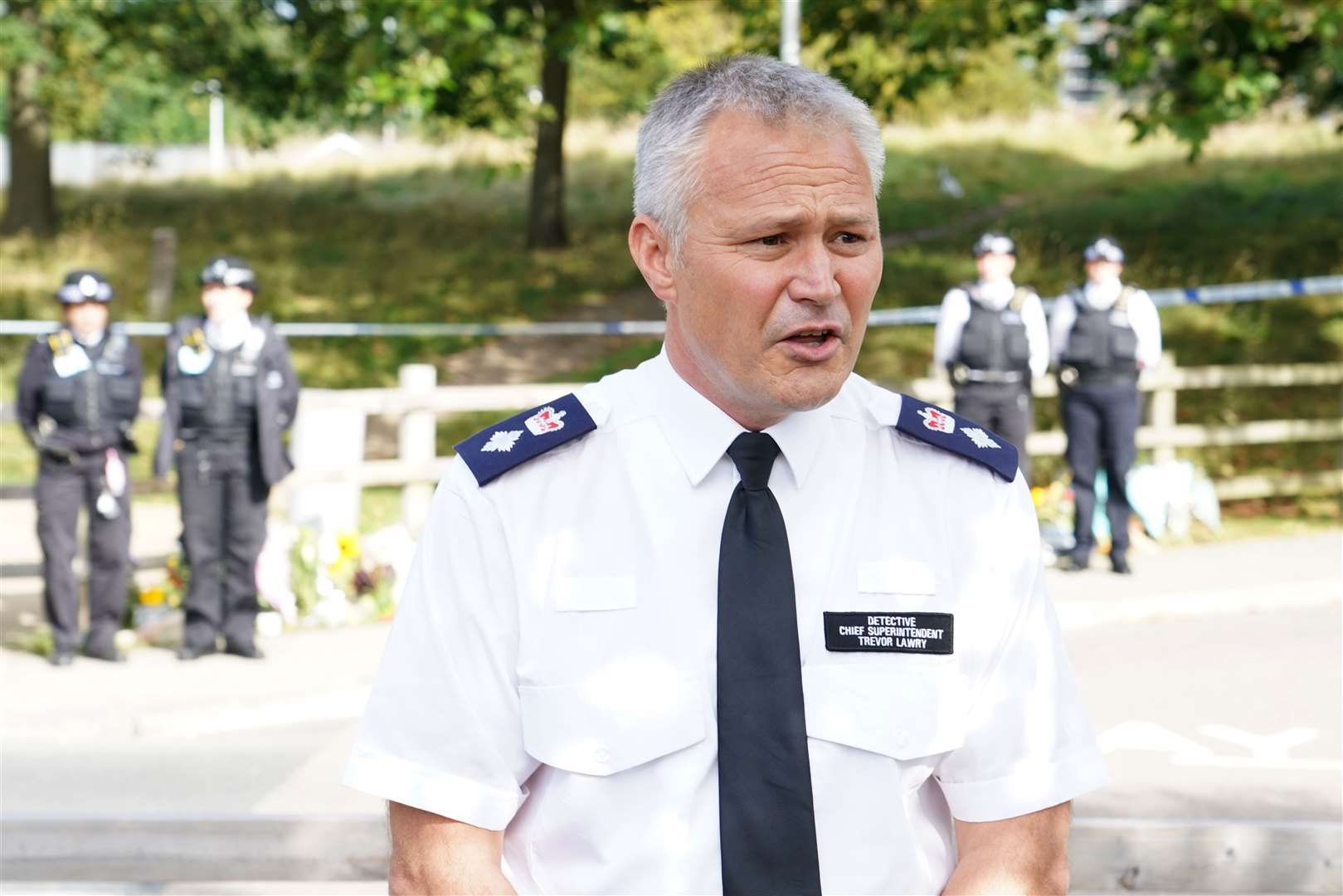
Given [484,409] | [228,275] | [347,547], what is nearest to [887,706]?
[228,275]

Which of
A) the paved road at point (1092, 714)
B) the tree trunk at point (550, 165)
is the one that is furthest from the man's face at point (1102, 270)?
the tree trunk at point (550, 165)

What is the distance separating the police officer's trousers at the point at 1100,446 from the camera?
11.0 metres

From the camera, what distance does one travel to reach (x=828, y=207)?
2121 millimetres

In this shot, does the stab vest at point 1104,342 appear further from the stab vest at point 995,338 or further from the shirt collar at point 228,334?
the shirt collar at point 228,334

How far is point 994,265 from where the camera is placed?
10891mm

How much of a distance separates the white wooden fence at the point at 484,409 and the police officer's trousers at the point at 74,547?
4.57 feet

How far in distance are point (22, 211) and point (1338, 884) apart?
2661 cm

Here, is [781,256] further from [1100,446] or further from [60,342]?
[1100,446]

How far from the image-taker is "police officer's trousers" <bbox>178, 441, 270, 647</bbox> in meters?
8.95

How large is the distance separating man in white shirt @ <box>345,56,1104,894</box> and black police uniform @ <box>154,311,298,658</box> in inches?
274

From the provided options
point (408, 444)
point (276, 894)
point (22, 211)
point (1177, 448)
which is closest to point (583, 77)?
point (22, 211)

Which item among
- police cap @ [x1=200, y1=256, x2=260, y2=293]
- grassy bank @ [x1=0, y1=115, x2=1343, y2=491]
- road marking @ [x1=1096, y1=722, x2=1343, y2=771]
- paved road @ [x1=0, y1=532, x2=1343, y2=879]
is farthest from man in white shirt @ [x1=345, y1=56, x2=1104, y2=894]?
grassy bank @ [x1=0, y1=115, x2=1343, y2=491]

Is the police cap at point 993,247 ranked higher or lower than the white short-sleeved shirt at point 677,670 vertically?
higher

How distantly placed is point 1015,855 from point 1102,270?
30.1 feet
